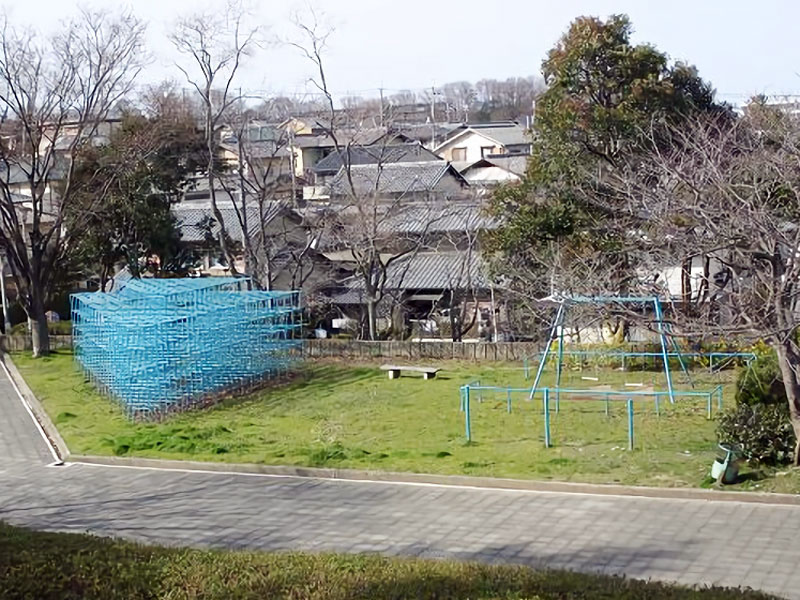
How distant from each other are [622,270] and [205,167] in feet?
48.1

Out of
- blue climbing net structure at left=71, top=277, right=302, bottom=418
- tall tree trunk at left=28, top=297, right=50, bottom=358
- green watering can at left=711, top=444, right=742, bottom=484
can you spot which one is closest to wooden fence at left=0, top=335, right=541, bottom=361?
blue climbing net structure at left=71, top=277, right=302, bottom=418

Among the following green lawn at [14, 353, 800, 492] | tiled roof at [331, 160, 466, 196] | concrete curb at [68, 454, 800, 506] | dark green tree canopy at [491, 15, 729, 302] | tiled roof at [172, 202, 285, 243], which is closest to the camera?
concrete curb at [68, 454, 800, 506]

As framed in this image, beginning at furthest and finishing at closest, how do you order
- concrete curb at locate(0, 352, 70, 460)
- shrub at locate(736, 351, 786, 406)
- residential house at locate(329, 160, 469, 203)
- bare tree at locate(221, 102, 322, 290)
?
residential house at locate(329, 160, 469, 203)
bare tree at locate(221, 102, 322, 290)
concrete curb at locate(0, 352, 70, 460)
shrub at locate(736, 351, 786, 406)

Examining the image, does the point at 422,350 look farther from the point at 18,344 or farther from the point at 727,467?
the point at 727,467

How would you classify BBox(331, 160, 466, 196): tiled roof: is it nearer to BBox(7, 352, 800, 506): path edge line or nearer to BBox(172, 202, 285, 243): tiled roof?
BBox(172, 202, 285, 243): tiled roof

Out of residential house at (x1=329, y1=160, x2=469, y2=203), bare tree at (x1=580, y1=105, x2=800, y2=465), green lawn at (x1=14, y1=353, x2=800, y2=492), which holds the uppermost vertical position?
residential house at (x1=329, y1=160, x2=469, y2=203)

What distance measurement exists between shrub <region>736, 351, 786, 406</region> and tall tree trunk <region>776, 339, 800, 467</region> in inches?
25.6

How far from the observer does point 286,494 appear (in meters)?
11.8

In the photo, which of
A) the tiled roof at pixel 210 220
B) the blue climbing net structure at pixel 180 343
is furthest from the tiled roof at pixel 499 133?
the blue climbing net structure at pixel 180 343

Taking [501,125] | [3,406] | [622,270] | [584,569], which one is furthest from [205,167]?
[501,125]

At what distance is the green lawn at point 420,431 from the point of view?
1223 centimetres

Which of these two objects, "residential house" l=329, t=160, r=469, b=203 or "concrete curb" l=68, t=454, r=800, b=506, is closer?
"concrete curb" l=68, t=454, r=800, b=506

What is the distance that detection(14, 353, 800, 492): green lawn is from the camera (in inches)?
482

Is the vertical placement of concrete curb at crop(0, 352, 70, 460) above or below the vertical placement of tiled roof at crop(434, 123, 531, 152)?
below
